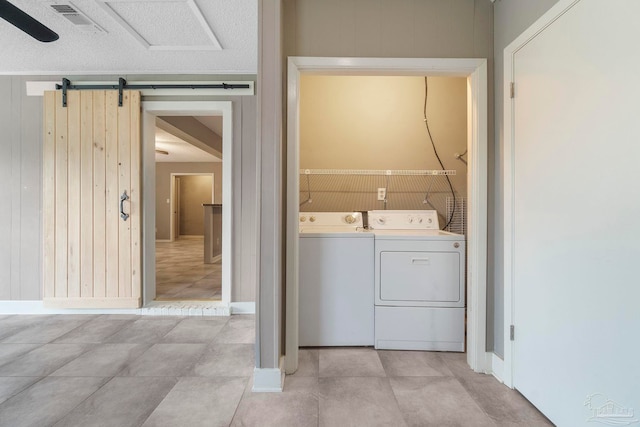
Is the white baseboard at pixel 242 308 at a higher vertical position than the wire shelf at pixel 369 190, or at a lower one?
lower

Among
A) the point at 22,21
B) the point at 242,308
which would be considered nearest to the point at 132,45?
the point at 22,21

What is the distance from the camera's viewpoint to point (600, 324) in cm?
108

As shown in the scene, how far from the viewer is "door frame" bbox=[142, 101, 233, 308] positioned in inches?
108

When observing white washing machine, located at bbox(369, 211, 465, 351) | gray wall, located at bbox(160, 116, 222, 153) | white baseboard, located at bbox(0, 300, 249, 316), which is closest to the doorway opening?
white baseboard, located at bbox(0, 300, 249, 316)

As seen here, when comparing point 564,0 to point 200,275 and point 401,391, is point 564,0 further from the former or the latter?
point 200,275

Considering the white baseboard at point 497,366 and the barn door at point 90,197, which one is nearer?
the white baseboard at point 497,366

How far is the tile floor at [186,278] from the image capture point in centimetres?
321

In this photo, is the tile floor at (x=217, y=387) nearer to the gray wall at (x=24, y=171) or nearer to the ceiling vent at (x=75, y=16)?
the gray wall at (x=24, y=171)

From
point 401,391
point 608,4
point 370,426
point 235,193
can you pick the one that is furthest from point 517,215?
point 235,193

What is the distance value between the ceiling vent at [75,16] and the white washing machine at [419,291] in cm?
264

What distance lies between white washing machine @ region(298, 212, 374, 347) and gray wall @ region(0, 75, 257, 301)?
3.38ft

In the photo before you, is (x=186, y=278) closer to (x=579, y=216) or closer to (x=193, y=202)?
(x=579, y=216)

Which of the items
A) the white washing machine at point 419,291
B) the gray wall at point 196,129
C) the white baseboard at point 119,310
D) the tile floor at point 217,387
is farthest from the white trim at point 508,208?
the gray wall at point 196,129

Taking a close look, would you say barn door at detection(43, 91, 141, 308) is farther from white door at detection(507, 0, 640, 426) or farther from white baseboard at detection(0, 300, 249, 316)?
white door at detection(507, 0, 640, 426)
